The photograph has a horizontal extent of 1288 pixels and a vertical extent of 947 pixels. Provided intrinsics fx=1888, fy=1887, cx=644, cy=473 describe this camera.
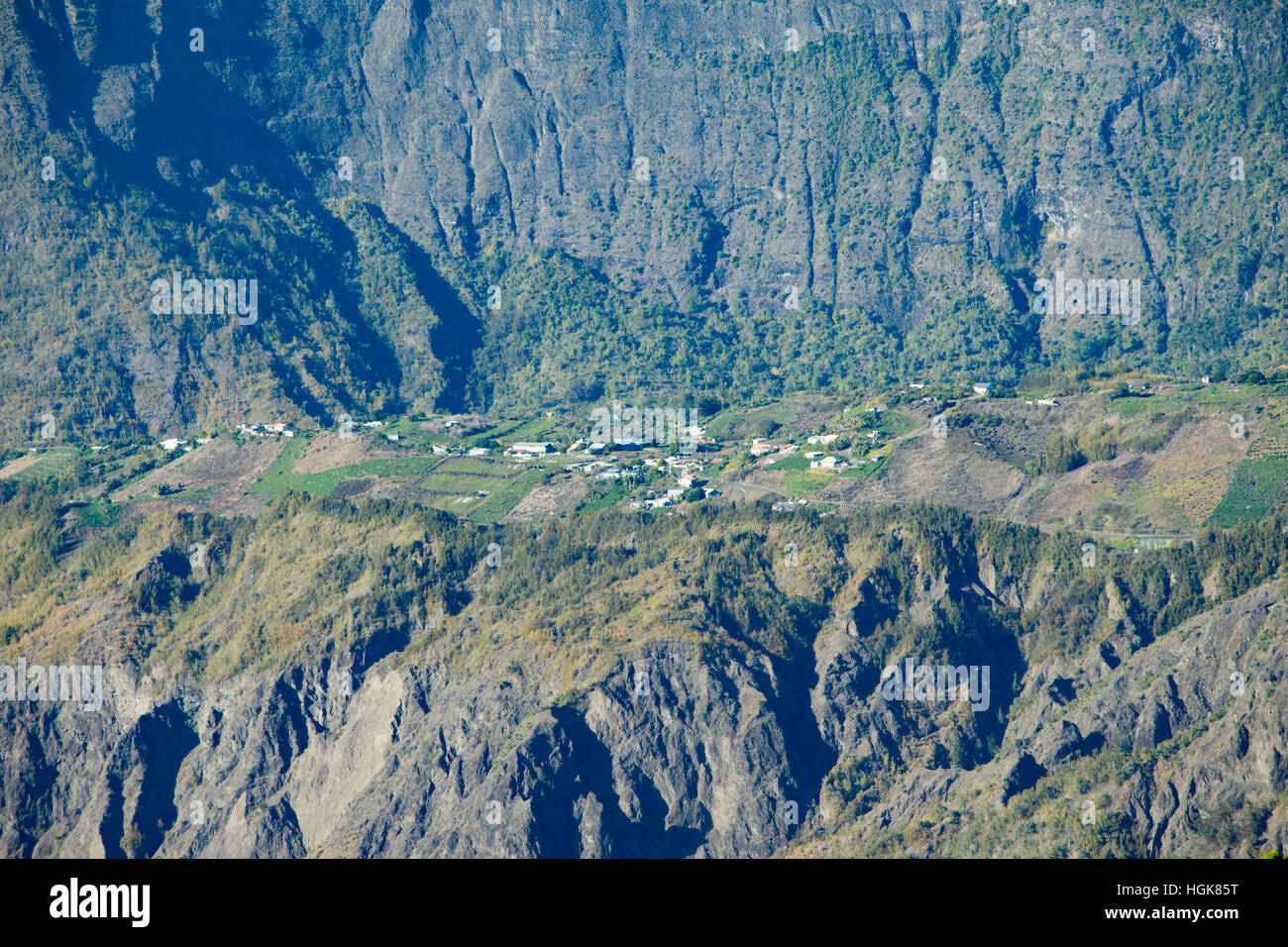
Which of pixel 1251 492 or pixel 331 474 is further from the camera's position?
pixel 331 474

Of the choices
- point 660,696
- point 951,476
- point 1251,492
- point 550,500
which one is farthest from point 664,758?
point 1251,492

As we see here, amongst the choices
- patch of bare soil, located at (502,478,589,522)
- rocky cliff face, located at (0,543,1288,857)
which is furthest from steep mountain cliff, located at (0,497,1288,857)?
patch of bare soil, located at (502,478,589,522)

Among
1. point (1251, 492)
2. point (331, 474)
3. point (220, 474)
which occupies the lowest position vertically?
point (220, 474)

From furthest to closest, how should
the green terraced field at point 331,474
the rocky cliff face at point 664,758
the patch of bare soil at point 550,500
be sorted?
the green terraced field at point 331,474, the patch of bare soil at point 550,500, the rocky cliff face at point 664,758

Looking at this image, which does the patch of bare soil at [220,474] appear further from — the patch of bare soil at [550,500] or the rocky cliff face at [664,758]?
the rocky cliff face at [664,758]

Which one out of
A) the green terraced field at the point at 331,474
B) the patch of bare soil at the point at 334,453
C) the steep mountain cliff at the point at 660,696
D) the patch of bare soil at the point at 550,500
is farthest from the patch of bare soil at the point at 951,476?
the patch of bare soil at the point at 334,453

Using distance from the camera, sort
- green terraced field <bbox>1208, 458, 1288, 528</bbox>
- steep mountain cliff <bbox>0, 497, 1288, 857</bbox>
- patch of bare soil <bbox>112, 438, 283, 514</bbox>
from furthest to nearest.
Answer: patch of bare soil <bbox>112, 438, 283, 514</bbox> < green terraced field <bbox>1208, 458, 1288, 528</bbox> < steep mountain cliff <bbox>0, 497, 1288, 857</bbox>

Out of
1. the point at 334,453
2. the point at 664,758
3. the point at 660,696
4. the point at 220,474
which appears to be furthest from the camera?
the point at 334,453

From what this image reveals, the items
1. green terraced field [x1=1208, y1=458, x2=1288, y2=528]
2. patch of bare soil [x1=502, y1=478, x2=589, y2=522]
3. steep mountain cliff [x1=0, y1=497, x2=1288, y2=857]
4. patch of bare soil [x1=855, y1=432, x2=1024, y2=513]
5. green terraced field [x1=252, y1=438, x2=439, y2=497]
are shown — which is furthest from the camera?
green terraced field [x1=252, y1=438, x2=439, y2=497]

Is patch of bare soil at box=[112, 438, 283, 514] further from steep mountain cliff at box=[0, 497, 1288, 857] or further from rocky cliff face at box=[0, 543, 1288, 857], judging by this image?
rocky cliff face at box=[0, 543, 1288, 857]

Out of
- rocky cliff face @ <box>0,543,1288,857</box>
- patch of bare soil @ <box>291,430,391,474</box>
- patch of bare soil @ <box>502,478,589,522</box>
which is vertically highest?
patch of bare soil @ <box>291,430,391,474</box>

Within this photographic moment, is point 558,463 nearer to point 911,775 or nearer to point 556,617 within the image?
point 556,617

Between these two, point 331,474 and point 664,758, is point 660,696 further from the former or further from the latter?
point 331,474
